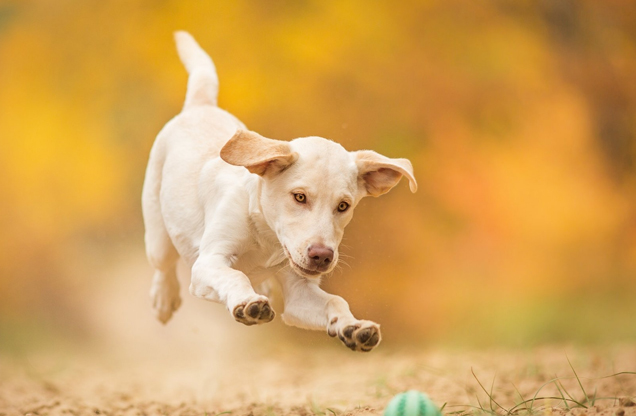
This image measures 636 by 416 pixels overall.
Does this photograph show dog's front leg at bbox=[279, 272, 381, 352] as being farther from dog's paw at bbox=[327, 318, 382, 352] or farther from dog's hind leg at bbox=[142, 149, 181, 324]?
dog's hind leg at bbox=[142, 149, 181, 324]

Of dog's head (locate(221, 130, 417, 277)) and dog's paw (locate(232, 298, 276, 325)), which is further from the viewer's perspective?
dog's head (locate(221, 130, 417, 277))

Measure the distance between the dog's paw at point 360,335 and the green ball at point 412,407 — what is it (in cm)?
42

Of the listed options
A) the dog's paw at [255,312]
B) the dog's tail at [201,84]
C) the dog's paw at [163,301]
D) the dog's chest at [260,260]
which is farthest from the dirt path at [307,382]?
the dog's tail at [201,84]

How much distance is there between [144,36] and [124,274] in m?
2.97

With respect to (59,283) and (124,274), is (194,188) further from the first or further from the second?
(59,283)

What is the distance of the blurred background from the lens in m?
8.63

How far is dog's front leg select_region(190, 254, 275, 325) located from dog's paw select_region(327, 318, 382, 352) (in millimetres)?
410

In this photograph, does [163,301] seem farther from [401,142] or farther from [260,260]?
[401,142]

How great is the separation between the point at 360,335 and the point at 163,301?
270 centimetres

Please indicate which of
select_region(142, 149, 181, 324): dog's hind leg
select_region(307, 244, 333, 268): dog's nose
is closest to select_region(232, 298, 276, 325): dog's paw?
select_region(307, 244, 333, 268): dog's nose

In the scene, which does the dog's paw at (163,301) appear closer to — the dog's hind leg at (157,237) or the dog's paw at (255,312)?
the dog's hind leg at (157,237)

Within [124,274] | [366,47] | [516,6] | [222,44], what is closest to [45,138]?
[124,274]

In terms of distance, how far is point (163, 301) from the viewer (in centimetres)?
559

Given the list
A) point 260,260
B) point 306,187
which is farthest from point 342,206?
point 260,260
